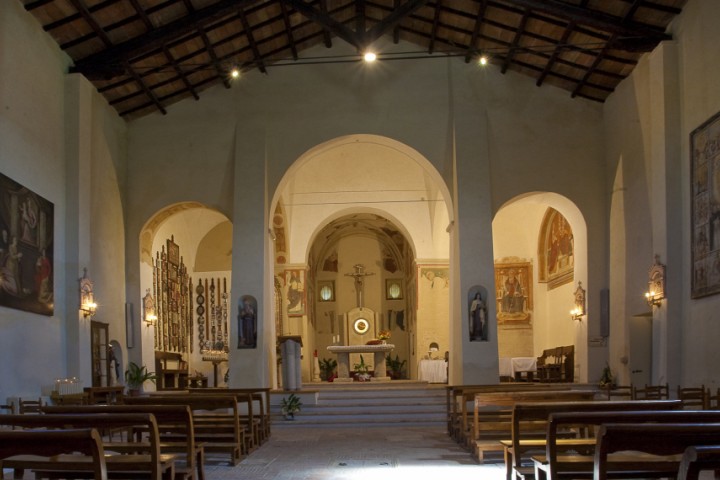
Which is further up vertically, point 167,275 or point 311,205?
point 311,205

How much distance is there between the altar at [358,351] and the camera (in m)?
21.2

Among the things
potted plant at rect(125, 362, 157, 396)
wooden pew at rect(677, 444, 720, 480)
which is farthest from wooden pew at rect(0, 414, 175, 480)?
potted plant at rect(125, 362, 157, 396)

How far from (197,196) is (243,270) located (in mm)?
2108

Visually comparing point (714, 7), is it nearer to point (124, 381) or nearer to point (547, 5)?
point (547, 5)

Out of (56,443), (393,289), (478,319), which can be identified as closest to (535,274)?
(478,319)

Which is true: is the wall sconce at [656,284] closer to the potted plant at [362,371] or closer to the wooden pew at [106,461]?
the potted plant at [362,371]

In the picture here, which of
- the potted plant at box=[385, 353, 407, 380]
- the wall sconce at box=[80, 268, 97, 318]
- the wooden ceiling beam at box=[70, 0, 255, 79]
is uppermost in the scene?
the wooden ceiling beam at box=[70, 0, 255, 79]

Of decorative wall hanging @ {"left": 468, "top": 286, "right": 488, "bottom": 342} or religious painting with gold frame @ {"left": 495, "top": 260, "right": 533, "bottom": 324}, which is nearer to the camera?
decorative wall hanging @ {"left": 468, "top": 286, "right": 488, "bottom": 342}

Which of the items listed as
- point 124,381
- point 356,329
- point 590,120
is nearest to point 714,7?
point 590,120

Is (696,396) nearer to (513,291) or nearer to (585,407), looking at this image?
(585,407)

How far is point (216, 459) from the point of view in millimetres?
10258

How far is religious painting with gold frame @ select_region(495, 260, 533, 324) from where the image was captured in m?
24.0

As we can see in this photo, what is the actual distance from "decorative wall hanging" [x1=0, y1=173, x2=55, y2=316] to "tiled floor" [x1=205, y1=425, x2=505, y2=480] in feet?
14.6

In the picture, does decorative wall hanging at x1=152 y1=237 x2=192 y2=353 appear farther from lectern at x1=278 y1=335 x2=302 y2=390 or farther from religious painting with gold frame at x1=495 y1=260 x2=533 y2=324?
religious painting with gold frame at x1=495 y1=260 x2=533 y2=324
